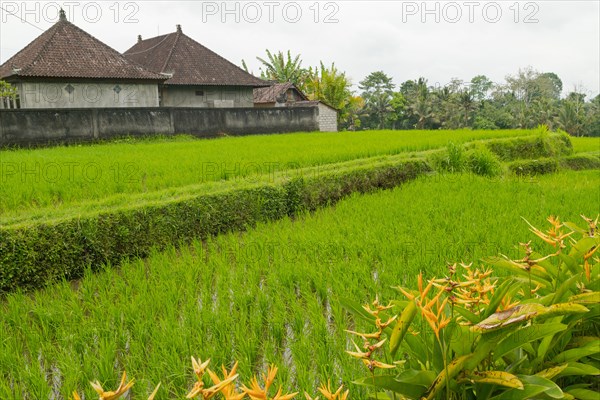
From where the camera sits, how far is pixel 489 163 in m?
8.09

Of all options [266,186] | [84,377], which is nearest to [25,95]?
[266,186]

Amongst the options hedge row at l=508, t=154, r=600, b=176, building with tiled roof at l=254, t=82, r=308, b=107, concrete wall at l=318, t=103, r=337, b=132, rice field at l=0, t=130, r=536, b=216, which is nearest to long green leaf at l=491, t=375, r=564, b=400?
rice field at l=0, t=130, r=536, b=216

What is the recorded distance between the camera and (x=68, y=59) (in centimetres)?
1500

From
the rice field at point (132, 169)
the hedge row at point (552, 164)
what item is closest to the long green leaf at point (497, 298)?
the rice field at point (132, 169)

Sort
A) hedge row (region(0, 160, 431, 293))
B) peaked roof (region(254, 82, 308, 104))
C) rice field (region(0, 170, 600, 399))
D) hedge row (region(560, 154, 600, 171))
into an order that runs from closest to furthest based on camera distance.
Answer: rice field (region(0, 170, 600, 399))
hedge row (region(0, 160, 431, 293))
hedge row (region(560, 154, 600, 171))
peaked roof (region(254, 82, 308, 104))

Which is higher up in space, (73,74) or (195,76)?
(195,76)

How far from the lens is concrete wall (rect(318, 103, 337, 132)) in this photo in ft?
59.0

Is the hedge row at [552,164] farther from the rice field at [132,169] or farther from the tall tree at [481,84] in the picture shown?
the tall tree at [481,84]

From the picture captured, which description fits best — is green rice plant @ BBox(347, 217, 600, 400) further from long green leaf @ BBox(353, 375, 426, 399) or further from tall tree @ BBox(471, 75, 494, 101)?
tall tree @ BBox(471, 75, 494, 101)

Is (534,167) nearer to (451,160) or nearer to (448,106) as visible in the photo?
(451,160)

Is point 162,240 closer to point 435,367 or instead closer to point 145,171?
point 145,171

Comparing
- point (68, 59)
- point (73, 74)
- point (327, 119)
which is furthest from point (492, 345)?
point (327, 119)

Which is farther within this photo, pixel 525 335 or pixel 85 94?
pixel 85 94

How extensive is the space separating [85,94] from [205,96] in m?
5.16
